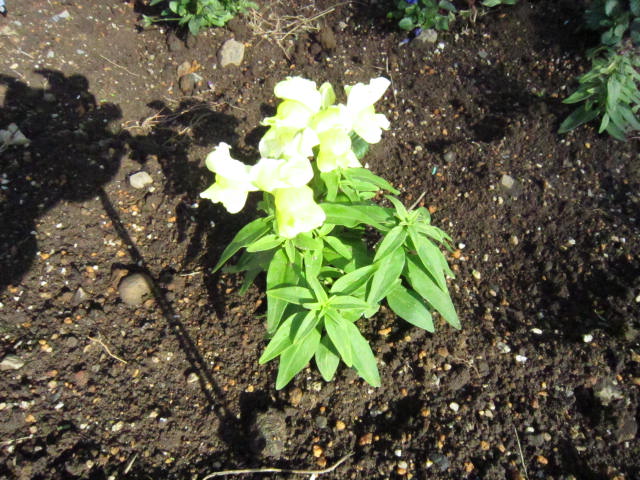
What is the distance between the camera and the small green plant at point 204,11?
3.82 m

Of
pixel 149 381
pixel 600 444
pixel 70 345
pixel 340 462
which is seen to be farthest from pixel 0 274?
pixel 600 444

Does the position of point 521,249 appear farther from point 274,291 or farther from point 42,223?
point 42,223

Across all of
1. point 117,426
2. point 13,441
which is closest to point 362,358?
point 117,426

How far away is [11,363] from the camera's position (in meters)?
2.49

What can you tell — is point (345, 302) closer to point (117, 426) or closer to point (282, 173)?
point (282, 173)

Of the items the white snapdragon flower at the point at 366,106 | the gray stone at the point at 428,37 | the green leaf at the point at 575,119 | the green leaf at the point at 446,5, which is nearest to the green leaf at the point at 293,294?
the white snapdragon flower at the point at 366,106

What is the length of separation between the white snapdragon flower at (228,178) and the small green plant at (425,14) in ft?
9.22

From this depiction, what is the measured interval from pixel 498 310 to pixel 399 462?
1032 mm

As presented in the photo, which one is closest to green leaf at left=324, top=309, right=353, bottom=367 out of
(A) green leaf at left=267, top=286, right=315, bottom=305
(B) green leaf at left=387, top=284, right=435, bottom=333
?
(A) green leaf at left=267, top=286, right=315, bottom=305

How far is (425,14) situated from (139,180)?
2.58 m

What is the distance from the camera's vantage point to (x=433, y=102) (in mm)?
3676

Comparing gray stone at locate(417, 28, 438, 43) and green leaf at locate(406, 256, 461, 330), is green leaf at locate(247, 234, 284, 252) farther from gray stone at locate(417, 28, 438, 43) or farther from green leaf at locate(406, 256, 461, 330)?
gray stone at locate(417, 28, 438, 43)

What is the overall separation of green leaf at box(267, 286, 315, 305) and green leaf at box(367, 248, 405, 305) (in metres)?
0.26

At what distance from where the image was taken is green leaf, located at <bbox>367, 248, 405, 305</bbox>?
2057 mm
